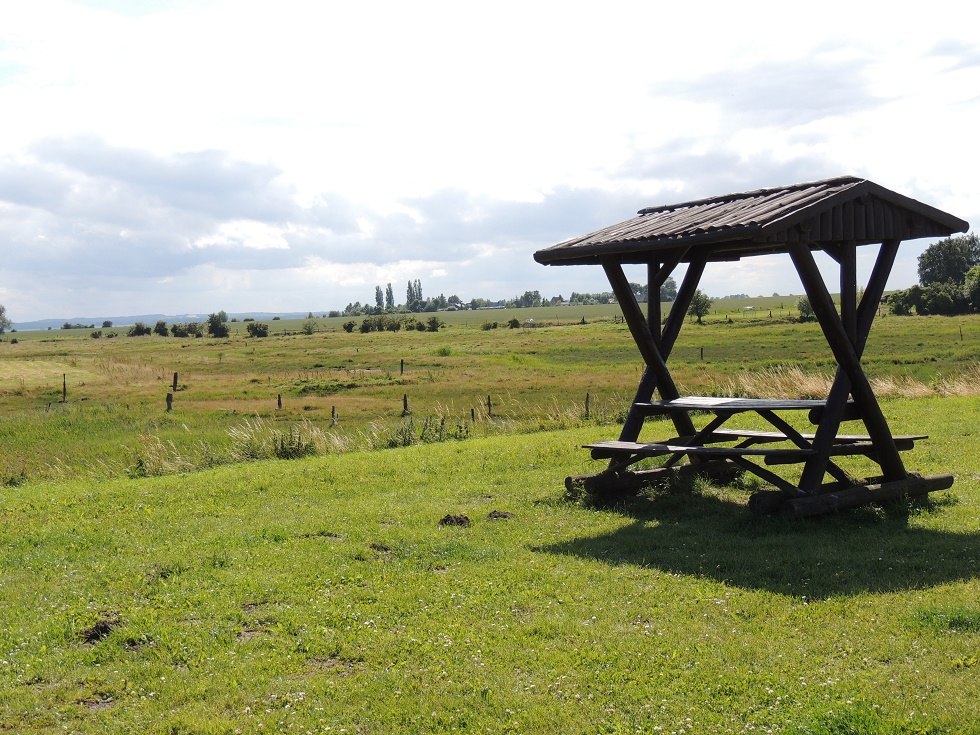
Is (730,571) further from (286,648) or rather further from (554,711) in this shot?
(286,648)

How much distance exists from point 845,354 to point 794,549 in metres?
2.70

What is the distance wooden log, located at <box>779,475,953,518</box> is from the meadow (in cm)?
15

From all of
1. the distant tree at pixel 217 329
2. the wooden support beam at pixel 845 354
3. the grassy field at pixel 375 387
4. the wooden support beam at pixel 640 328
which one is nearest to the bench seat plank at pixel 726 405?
the wooden support beam at pixel 640 328

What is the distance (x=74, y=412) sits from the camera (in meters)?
35.0

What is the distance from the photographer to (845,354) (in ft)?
33.9

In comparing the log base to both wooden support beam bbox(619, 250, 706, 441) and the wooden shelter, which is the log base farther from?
wooden support beam bbox(619, 250, 706, 441)

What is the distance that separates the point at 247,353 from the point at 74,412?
45135mm

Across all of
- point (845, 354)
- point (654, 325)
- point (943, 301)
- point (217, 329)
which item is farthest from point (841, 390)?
point (217, 329)

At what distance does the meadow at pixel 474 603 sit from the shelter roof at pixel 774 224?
10.3 feet

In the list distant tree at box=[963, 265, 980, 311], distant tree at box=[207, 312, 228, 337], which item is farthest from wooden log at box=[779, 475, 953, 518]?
distant tree at box=[207, 312, 228, 337]

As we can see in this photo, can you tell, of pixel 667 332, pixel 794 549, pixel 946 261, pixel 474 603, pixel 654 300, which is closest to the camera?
pixel 474 603

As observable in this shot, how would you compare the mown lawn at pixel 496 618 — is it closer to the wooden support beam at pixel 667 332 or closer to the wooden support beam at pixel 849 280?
the wooden support beam at pixel 667 332

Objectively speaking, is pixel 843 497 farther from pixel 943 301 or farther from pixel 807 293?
pixel 943 301

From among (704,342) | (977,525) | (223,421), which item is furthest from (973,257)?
(977,525)
